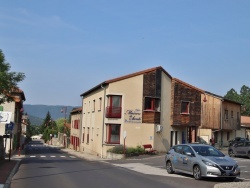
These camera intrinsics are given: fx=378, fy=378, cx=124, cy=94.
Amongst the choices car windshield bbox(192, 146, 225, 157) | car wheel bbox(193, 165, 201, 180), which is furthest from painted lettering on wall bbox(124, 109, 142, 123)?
car wheel bbox(193, 165, 201, 180)

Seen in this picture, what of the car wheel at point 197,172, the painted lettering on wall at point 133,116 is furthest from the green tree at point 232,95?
the car wheel at point 197,172

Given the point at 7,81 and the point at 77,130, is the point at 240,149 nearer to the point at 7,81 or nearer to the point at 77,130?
the point at 7,81

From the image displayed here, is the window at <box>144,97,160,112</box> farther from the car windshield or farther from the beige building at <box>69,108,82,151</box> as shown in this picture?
the car windshield

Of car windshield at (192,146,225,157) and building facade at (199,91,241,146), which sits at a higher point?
building facade at (199,91,241,146)

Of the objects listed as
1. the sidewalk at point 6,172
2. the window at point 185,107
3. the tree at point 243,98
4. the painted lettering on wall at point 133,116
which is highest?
the tree at point 243,98

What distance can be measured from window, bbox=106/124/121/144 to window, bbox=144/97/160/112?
3704mm

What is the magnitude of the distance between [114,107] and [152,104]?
4192 millimetres

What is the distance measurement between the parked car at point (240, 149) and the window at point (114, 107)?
11.5 m

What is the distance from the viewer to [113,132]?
38.1 m

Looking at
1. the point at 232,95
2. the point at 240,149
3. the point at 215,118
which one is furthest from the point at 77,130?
the point at 232,95

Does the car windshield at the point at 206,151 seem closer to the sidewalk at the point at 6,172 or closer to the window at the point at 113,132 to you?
the sidewalk at the point at 6,172

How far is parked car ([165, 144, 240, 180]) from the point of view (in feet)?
50.8

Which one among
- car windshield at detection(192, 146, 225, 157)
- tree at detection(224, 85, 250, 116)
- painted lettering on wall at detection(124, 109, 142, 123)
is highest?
tree at detection(224, 85, 250, 116)

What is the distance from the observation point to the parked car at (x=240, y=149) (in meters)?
31.3
